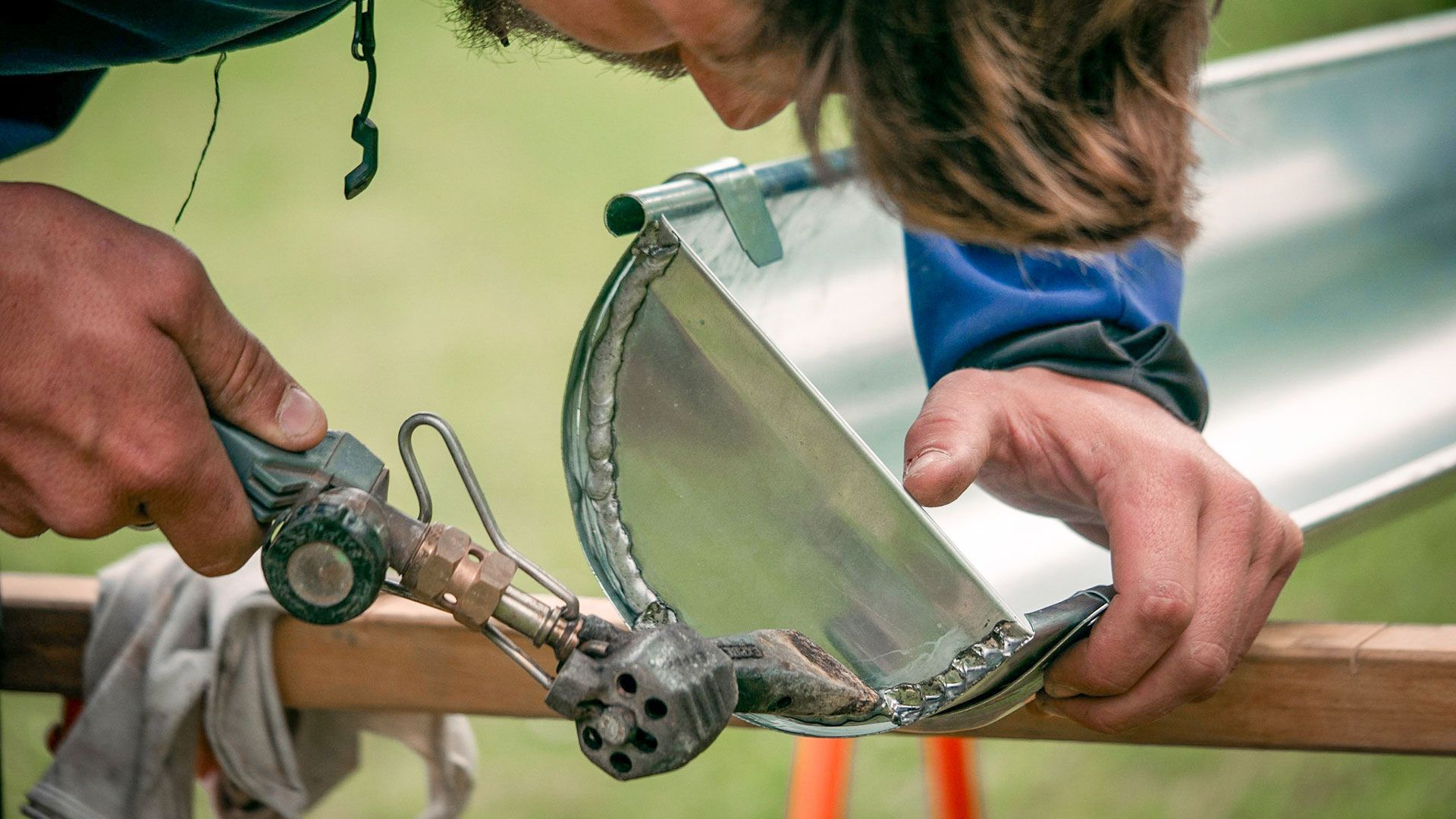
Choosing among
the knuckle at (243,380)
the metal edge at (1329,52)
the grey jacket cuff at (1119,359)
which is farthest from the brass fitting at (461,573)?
the metal edge at (1329,52)

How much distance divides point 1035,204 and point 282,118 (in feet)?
9.18

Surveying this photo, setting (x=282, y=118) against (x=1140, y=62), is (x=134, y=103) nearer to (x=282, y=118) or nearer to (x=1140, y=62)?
(x=282, y=118)

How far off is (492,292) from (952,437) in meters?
2.14

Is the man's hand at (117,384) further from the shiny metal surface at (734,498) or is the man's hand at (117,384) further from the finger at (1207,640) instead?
the finger at (1207,640)

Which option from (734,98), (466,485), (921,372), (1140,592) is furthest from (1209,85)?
(466,485)

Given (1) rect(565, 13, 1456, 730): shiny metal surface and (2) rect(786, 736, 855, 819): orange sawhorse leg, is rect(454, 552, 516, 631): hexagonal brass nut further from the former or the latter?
(2) rect(786, 736, 855, 819): orange sawhorse leg

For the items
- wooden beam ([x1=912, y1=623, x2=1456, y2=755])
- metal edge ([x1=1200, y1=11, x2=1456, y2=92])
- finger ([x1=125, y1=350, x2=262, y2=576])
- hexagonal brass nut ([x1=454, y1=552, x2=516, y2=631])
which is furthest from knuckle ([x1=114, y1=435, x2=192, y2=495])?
→ metal edge ([x1=1200, y1=11, x2=1456, y2=92])

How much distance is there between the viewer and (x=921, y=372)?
0.92m

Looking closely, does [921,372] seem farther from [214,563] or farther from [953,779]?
[214,563]

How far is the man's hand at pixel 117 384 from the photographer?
0.48 meters

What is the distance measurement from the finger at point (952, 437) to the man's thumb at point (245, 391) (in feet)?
0.83

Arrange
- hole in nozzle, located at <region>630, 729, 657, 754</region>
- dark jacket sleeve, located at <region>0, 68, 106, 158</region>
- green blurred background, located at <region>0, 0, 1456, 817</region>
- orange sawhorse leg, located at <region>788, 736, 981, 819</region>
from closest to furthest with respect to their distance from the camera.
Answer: hole in nozzle, located at <region>630, 729, 657, 754</region>, dark jacket sleeve, located at <region>0, 68, 106, 158</region>, orange sawhorse leg, located at <region>788, 736, 981, 819</region>, green blurred background, located at <region>0, 0, 1456, 817</region>

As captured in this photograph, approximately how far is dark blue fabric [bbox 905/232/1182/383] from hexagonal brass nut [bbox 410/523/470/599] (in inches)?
14.2

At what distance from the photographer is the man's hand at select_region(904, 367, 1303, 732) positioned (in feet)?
1.79
